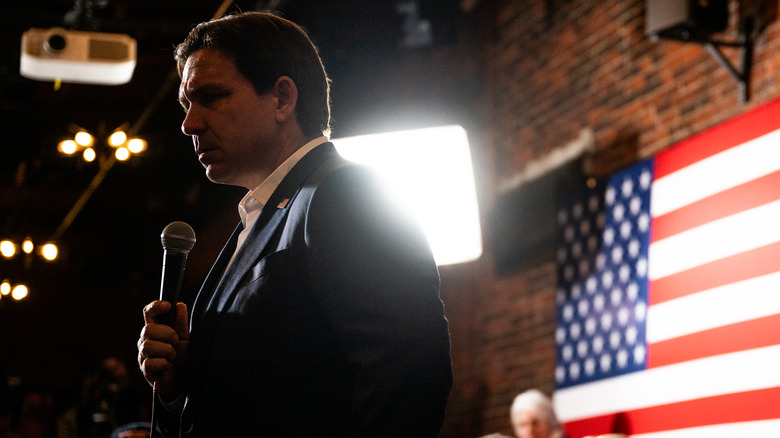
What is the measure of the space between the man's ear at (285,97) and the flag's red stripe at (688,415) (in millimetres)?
3183

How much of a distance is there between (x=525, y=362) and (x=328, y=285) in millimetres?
5224

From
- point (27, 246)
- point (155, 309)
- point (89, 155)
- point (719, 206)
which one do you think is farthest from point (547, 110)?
point (155, 309)

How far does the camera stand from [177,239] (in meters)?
1.54

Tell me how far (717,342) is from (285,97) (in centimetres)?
345

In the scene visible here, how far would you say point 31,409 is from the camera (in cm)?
625

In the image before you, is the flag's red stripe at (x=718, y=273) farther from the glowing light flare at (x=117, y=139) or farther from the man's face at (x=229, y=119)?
the glowing light flare at (x=117, y=139)

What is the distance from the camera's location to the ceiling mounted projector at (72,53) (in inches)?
201

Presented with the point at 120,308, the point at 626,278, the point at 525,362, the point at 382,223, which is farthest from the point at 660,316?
the point at 120,308

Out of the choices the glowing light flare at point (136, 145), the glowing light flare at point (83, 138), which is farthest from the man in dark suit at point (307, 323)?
the glowing light flare at point (83, 138)

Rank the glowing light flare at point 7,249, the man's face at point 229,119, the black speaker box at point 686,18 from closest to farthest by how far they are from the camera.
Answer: the man's face at point 229,119 < the black speaker box at point 686,18 < the glowing light flare at point 7,249

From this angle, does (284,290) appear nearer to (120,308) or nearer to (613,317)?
(613,317)

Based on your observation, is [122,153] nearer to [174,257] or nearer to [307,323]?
[174,257]

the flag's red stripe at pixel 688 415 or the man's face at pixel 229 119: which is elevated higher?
the man's face at pixel 229 119

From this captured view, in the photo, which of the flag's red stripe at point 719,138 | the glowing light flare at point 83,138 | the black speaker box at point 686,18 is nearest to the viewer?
the flag's red stripe at point 719,138
